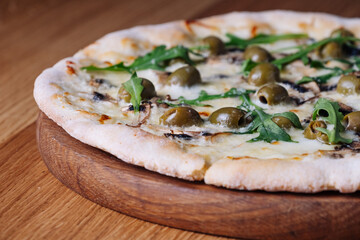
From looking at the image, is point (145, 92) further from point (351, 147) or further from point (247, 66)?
point (351, 147)

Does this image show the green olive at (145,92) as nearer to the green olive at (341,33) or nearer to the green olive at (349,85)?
the green olive at (349,85)

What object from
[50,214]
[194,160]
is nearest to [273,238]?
[194,160]

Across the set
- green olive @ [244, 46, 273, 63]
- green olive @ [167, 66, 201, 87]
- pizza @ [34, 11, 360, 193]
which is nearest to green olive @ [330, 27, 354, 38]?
pizza @ [34, 11, 360, 193]

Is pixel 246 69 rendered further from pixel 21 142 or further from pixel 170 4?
pixel 170 4

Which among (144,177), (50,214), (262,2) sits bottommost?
(262,2)

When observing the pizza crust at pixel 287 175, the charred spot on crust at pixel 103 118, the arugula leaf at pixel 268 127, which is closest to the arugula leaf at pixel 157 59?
the charred spot on crust at pixel 103 118

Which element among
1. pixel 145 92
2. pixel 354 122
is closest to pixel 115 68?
pixel 145 92
